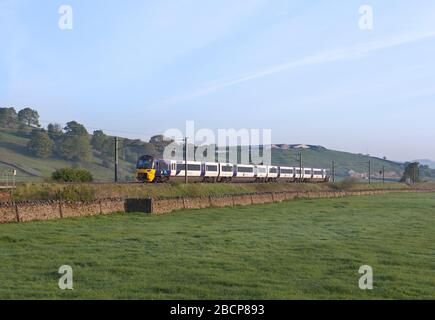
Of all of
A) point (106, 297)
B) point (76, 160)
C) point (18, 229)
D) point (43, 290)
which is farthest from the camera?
point (76, 160)

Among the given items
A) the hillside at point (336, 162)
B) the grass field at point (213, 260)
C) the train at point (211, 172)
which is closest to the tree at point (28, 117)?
the hillside at point (336, 162)

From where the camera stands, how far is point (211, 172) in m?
58.3

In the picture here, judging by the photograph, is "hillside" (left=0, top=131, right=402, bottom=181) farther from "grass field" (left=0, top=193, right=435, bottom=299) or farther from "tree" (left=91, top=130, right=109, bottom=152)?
"grass field" (left=0, top=193, right=435, bottom=299)

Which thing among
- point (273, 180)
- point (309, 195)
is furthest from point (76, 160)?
point (309, 195)

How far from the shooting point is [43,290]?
32.5 ft

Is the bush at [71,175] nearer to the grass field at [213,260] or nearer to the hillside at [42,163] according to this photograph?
the hillside at [42,163]

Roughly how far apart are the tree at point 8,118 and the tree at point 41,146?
26664 millimetres

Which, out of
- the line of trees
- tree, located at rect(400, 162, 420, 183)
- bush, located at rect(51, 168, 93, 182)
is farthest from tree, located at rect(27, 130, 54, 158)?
tree, located at rect(400, 162, 420, 183)

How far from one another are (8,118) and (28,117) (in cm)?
556

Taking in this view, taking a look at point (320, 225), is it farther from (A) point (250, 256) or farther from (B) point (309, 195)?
(B) point (309, 195)

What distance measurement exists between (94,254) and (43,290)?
13.1 ft

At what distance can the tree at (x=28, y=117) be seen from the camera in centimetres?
13512

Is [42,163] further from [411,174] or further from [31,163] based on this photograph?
[411,174]
